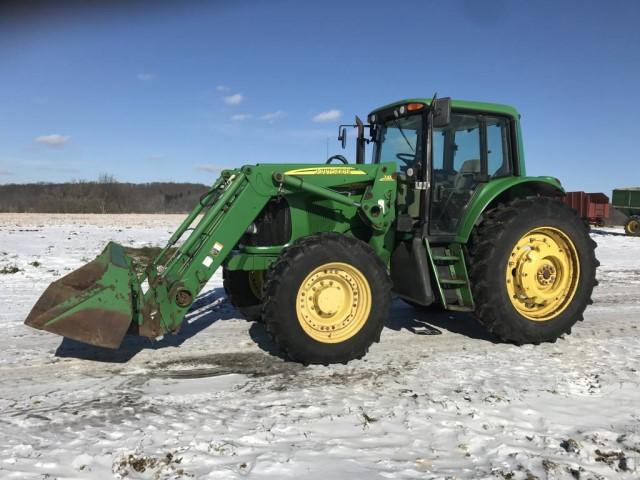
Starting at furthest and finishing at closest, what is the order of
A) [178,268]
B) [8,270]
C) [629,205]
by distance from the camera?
[629,205], [8,270], [178,268]

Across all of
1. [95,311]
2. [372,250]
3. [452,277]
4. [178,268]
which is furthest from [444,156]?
[95,311]

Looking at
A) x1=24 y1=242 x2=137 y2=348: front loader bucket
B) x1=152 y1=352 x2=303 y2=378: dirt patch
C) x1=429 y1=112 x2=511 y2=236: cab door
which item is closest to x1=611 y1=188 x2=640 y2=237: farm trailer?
x1=429 y1=112 x2=511 y2=236: cab door

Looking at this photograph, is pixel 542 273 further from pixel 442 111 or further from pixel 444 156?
pixel 442 111

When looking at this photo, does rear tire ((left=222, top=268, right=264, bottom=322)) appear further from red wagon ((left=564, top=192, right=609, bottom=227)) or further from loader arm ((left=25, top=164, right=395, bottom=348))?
red wagon ((left=564, top=192, right=609, bottom=227))

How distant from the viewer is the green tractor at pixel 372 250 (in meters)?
4.18

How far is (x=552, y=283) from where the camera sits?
5.27m

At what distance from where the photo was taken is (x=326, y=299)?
4379mm

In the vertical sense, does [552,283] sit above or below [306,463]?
above

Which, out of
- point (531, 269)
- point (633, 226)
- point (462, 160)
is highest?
point (462, 160)

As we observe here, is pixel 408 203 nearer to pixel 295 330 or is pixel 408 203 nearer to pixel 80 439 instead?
pixel 295 330

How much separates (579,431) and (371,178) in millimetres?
2851

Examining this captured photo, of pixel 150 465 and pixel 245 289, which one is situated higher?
pixel 245 289

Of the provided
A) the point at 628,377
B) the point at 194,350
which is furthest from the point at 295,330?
the point at 628,377

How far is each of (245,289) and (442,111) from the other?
285cm
